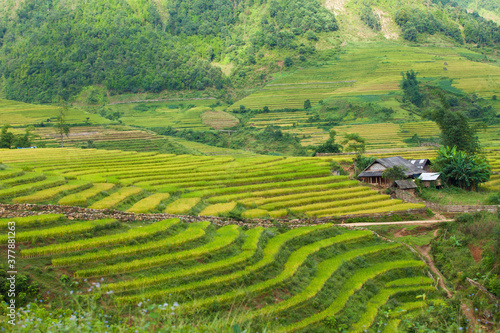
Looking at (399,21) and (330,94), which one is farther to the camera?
(399,21)

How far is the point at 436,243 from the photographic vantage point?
22.1 m

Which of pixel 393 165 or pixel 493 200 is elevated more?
pixel 393 165

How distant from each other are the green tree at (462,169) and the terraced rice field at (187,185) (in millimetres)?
7875

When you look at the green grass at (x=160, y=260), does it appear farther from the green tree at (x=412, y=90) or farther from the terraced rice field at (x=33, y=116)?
the green tree at (x=412, y=90)

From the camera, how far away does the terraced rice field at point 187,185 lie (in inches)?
782

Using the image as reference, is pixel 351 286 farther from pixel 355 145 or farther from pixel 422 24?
pixel 422 24

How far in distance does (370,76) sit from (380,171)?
56.6 m

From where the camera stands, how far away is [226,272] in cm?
1388

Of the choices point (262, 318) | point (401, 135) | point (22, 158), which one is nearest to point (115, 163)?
point (22, 158)

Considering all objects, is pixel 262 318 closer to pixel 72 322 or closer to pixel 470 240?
pixel 72 322

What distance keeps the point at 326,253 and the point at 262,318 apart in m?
8.35

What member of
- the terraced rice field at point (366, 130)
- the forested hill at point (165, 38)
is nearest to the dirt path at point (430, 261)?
the terraced rice field at point (366, 130)

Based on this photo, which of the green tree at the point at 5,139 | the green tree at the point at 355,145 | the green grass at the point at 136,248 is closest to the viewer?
the green grass at the point at 136,248

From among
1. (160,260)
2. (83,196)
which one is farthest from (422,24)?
(160,260)
